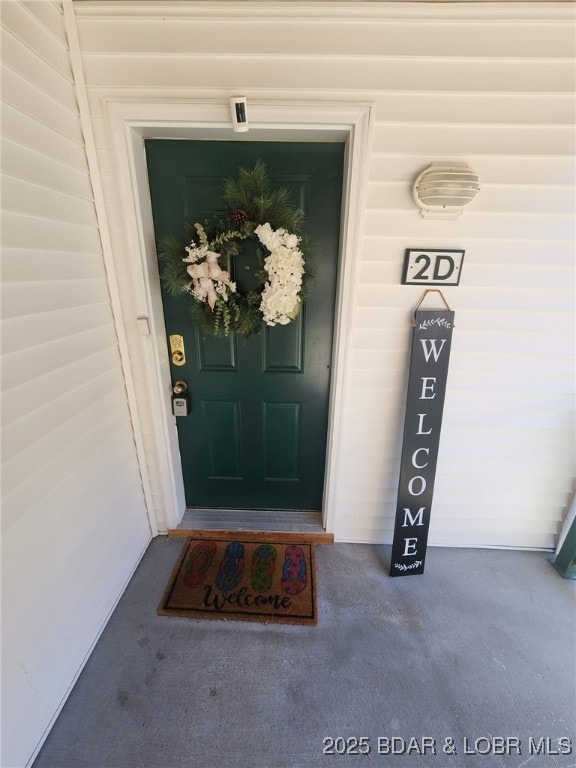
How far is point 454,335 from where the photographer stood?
5.10 ft

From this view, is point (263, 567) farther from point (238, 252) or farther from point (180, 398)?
point (238, 252)

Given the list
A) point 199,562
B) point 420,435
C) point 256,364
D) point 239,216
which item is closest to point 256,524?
point 199,562

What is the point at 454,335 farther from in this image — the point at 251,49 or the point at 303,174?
the point at 251,49

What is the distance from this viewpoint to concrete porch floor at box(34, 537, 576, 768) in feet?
3.70

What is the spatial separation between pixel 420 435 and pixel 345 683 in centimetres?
110

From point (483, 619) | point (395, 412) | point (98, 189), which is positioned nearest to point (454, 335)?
point (395, 412)

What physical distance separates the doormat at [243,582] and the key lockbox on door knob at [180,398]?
2.60ft

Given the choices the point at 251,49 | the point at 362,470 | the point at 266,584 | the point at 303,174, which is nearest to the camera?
the point at 251,49

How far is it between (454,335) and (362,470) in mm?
859

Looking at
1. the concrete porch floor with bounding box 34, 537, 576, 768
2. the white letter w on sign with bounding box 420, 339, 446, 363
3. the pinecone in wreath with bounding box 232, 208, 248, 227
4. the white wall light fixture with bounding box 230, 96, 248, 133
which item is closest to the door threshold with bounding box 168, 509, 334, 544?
the concrete porch floor with bounding box 34, 537, 576, 768

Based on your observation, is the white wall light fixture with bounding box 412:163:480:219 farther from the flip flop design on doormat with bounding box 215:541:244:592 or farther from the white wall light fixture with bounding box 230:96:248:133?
the flip flop design on doormat with bounding box 215:541:244:592

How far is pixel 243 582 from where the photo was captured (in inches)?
65.9

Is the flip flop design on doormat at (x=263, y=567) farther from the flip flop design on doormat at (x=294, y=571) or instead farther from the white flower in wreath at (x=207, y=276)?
the white flower in wreath at (x=207, y=276)

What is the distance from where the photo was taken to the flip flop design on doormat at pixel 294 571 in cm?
166
